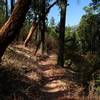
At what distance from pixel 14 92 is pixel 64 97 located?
1725 mm

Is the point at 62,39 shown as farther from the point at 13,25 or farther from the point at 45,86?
the point at 13,25

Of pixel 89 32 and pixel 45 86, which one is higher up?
pixel 89 32

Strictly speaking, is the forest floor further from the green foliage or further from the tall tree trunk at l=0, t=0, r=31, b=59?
the green foliage

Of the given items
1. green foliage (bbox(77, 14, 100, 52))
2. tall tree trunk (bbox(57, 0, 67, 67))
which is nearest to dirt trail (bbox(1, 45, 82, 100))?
tall tree trunk (bbox(57, 0, 67, 67))

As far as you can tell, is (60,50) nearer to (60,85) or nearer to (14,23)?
(60,85)

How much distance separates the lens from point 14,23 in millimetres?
10023

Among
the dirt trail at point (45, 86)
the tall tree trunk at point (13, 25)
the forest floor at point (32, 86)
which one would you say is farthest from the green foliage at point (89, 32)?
the tall tree trunk at point (13, 25)

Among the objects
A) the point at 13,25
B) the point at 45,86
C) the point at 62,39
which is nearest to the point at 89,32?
the point at 62,39

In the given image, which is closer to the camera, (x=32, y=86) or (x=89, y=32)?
(x=32, y=86)

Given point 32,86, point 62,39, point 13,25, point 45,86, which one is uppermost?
point 13,25

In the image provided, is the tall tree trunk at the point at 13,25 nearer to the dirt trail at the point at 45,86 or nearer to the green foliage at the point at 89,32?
the dirt trail at the point at 45,86

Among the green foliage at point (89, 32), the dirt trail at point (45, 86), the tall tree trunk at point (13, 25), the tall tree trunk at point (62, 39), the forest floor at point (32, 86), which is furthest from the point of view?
the green foliage at point (89, 32)

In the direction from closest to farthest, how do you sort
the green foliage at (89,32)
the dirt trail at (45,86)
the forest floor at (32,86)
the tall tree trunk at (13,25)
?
the tall tree trunk at (13,25) < the forest floor at (32,86) < the dirt trail at (45,86) < the green foliage at (89,32)

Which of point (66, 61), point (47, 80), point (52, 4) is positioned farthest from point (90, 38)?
point (47, 80)
